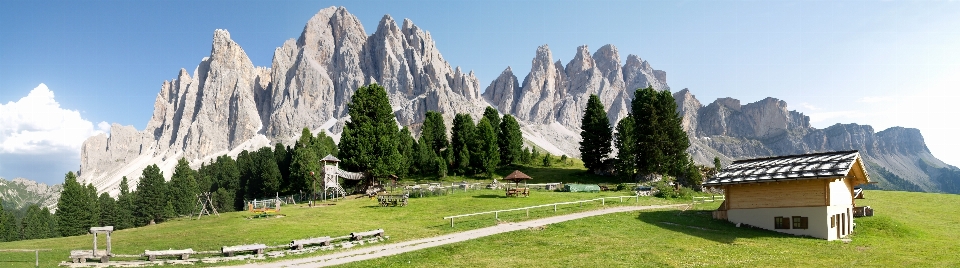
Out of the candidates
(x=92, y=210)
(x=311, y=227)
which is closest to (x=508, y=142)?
(x=311, y=227)

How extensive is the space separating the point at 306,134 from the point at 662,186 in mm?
63212

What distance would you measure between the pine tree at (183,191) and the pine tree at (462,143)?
40416mm

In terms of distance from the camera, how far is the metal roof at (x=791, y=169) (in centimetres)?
2941

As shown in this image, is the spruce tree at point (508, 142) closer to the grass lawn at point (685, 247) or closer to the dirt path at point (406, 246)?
the dirt path at point (406, 246)

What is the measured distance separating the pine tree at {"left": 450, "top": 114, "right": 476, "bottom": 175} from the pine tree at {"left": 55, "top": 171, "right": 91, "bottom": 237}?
53.0 meters

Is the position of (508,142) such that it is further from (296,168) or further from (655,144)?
(296,168)

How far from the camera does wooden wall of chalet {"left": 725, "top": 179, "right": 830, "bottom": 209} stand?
29.7m

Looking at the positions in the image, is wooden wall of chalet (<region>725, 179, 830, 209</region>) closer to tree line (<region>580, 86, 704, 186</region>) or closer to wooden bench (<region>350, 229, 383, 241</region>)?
wooden bench (<region>350, 229, 383, 241</region>)

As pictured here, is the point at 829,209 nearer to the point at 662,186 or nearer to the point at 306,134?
the point at 662,186

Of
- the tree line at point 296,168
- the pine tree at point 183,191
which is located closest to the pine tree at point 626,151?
the tree line at point 296,168

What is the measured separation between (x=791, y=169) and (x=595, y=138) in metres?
46.6

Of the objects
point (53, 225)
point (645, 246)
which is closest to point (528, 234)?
point (645, 246)

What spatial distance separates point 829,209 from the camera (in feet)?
95.1

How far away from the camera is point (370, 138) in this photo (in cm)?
5825
